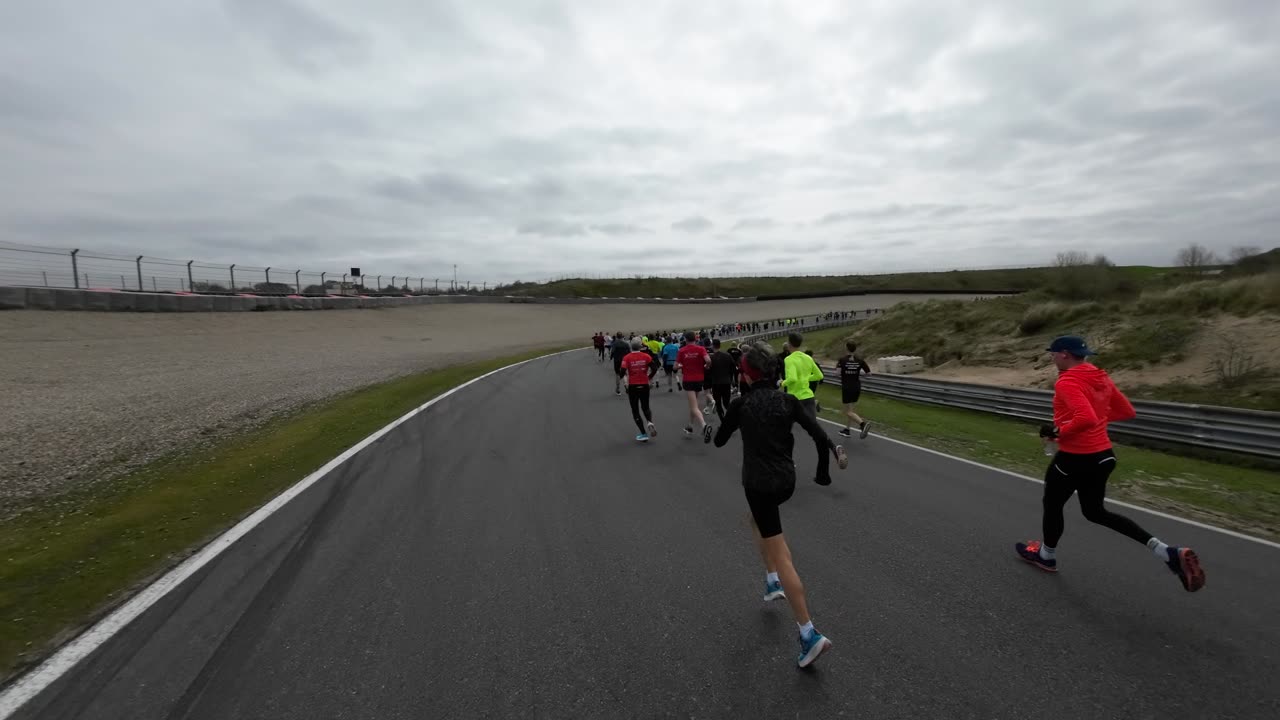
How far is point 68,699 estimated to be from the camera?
3000 mm

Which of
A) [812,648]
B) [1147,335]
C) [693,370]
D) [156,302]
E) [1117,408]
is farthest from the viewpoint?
[156,302]

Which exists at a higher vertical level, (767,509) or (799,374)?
(799,374)

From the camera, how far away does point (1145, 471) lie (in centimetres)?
827

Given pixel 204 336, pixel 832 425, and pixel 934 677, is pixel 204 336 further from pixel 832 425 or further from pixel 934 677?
pixel 934 677

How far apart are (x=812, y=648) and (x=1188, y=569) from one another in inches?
110

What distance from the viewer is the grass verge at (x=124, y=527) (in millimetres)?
3969

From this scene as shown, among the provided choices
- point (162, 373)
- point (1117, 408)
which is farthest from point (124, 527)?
point (162, 373)

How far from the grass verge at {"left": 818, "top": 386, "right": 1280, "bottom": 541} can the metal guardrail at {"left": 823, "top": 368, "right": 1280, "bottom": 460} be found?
36cm

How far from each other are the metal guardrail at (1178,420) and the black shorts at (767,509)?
9.58 metres

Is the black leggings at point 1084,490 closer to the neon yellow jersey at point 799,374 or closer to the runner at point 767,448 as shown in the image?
the runner at point 767,448

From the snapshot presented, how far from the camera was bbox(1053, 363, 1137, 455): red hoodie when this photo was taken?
4.30 m

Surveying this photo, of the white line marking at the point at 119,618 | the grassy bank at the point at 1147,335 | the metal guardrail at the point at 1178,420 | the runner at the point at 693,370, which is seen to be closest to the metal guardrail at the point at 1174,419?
the metal guardrail at the point at 1178,420

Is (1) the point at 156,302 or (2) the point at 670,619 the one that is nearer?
(2) the point at 670,619

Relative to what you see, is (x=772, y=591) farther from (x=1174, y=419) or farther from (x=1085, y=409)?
(x=1174, y=419)
